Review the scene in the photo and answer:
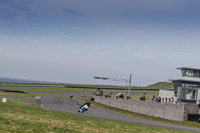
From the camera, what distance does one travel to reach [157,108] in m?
38.4

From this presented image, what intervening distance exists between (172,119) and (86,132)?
2197cm

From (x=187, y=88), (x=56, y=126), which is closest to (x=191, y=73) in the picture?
(x=187, y=88)

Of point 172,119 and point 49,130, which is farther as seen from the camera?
point 172,119

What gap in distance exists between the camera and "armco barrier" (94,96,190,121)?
33.0 metres

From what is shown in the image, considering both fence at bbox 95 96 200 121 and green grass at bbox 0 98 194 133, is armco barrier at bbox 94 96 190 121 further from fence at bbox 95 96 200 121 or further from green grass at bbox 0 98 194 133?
green grass at bbox 0 98 194 133

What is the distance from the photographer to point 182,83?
153 ft

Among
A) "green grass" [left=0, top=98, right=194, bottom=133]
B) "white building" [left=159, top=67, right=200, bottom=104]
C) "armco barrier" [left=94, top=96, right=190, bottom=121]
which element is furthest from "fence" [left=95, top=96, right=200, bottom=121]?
"green grass" [left=0, top=98, right=194, bottom=133]

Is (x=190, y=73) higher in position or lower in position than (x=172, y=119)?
higher

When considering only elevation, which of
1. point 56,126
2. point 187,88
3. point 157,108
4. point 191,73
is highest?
point 191,73

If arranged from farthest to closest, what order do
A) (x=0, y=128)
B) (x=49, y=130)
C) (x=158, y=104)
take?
(x=158, y=104), (x=49, y=130), (x=0, y=128)

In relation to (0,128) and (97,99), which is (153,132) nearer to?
(0,128)

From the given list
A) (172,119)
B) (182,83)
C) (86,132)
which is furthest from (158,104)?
(86,132)

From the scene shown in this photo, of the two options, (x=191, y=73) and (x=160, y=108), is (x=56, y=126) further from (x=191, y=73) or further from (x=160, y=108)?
(x=191, y=73)

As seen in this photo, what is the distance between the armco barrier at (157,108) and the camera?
33.0 m
